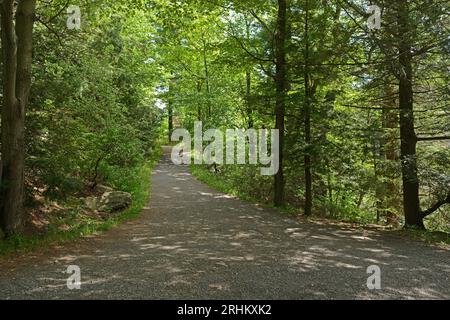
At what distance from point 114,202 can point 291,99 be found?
6.64 meters

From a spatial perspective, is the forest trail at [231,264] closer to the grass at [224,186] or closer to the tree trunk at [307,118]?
the tree trunk at [307,118]

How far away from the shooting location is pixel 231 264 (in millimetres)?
6297

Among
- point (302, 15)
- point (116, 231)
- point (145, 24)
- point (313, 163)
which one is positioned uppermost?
point (145, 24)

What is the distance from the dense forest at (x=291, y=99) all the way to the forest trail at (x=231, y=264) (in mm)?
1850

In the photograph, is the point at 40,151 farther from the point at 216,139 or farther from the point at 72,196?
the point at 216,139

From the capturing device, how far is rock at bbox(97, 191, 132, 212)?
1220cm

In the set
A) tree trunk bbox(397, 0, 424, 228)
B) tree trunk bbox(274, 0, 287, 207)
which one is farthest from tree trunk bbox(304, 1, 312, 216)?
tree trunk bbox(397, 0, 424, 228)

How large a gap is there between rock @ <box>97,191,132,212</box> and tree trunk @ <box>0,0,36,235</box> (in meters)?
4.41

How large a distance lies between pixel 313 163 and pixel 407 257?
4.94 m

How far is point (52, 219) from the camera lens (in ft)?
32.5

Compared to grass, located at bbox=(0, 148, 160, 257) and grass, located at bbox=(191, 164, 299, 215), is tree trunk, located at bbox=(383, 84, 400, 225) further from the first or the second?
grass, located at bbox=(0, 148, 160, 257)

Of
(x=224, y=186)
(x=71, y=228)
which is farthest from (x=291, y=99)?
(x=224, y=186)
